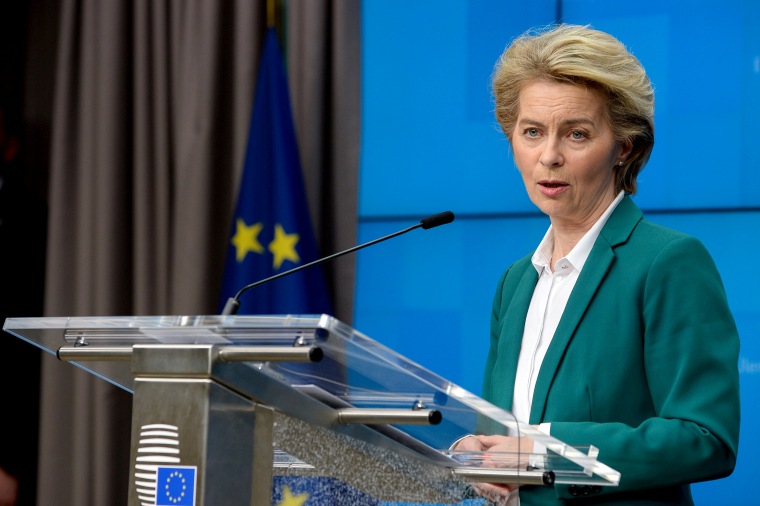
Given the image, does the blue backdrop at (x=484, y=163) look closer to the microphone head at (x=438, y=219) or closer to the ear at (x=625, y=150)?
the ear at (x=625, y=150)

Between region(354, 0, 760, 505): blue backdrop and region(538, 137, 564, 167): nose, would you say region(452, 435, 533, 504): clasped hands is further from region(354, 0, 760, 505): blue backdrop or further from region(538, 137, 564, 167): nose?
region(354, 0, 760, 505): blue backdrop

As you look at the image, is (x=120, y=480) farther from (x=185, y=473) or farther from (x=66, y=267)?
(x=185, y=473)

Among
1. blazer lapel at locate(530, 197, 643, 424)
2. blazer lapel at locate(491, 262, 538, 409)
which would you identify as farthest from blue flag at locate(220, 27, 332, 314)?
blazer lapel at locate(530, 197, 643, 424)

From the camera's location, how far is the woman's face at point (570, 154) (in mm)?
1987

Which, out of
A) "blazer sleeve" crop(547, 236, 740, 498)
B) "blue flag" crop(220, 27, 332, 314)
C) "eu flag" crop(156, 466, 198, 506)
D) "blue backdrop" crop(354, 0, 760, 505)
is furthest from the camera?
"blue flag" crop(220, 27, 332, 314)

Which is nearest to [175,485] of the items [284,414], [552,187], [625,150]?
[284,414]

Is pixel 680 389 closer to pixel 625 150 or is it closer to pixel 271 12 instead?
pixel 625 150

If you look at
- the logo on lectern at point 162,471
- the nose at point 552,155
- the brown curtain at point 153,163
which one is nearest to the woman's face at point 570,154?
the nose at point 552,155

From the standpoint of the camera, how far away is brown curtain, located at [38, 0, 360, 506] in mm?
3768

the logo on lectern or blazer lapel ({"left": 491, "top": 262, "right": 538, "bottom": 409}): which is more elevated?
blazer lapel ({"left": 491, "top": 262, "right": 538, "bottom": 409})

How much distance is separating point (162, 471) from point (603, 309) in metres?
0.88

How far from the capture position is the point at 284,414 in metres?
1.30

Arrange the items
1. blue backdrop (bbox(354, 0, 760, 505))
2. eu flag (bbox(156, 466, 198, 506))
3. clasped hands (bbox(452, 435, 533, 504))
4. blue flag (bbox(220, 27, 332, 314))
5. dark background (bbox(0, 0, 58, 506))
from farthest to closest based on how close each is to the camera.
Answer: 1. dark background (bbox(0, 0, 58, 506))
2. blue flag (bbox(220, 27, 332, 314))
3. blue backdrop (bbox(354, 0, 760, 505))
4. clasped hands (bbox(452, 435, 533, 504))
5. eu flag (bbox(156, 466, 198, 506))

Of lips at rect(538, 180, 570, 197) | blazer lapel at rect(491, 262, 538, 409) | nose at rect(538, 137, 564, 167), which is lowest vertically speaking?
blazer lapel at rect(491, 262, 538, 409)
